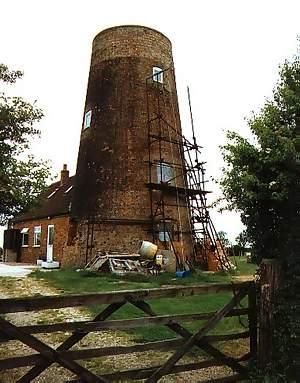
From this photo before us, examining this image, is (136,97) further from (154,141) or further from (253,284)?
(253,284)

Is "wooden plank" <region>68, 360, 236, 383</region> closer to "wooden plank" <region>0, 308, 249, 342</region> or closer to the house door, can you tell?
"wooden plank" <region>0, 308, 249, 342</region>

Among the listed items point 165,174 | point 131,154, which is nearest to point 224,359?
point 131,154

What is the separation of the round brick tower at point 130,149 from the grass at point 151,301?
3375 millimetres

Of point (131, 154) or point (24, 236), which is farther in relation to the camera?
point (24, 236)

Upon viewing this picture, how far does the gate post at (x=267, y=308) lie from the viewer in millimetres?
5676

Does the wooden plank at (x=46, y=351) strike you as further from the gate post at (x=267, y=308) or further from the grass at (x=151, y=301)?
the grass at (x=151, y=301)

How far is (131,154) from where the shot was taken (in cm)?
2223

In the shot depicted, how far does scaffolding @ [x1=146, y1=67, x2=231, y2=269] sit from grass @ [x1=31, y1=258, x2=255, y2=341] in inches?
128

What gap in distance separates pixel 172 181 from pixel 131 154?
293cm

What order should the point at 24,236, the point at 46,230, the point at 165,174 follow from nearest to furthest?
the point at 165,174 < the point at 46,230 < the point at 24,236

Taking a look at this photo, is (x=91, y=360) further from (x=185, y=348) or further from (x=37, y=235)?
(x=37, y=235)

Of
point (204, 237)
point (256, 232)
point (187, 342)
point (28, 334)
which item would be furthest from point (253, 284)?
point (204, 237)

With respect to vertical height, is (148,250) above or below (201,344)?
above

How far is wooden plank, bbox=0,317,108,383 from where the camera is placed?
4.39 m
